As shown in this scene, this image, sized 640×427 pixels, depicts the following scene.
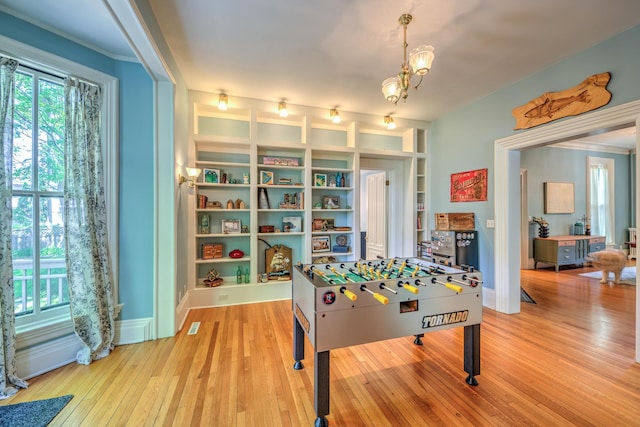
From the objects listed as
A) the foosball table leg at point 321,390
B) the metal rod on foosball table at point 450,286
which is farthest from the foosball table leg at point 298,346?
the metal rod on foosball table at point 450,286

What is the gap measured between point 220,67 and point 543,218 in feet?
23.4

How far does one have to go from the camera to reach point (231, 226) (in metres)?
3.70

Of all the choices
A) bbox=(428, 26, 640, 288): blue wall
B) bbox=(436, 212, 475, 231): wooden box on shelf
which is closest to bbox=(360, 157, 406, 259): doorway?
Answer: bbox=(428, 26, 640, 288): blue wall

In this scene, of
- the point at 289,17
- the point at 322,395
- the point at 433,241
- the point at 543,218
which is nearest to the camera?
the point at 322,395

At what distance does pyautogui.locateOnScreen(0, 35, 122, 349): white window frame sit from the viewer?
188cm

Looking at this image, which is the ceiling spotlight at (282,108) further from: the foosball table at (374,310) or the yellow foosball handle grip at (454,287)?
the yellow foosball handle grip at (454,287)

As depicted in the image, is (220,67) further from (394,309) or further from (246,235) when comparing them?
(394,309)

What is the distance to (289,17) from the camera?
6.75 ft

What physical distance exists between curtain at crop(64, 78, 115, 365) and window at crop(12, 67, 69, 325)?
12cm

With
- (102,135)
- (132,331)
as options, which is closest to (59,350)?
(132,331)

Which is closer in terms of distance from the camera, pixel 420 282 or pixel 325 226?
pixel 420 282

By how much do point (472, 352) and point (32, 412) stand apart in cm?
297

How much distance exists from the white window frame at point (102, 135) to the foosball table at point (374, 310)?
1.85 meters

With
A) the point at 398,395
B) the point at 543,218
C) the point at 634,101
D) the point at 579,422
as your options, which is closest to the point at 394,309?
the point at 398,395
